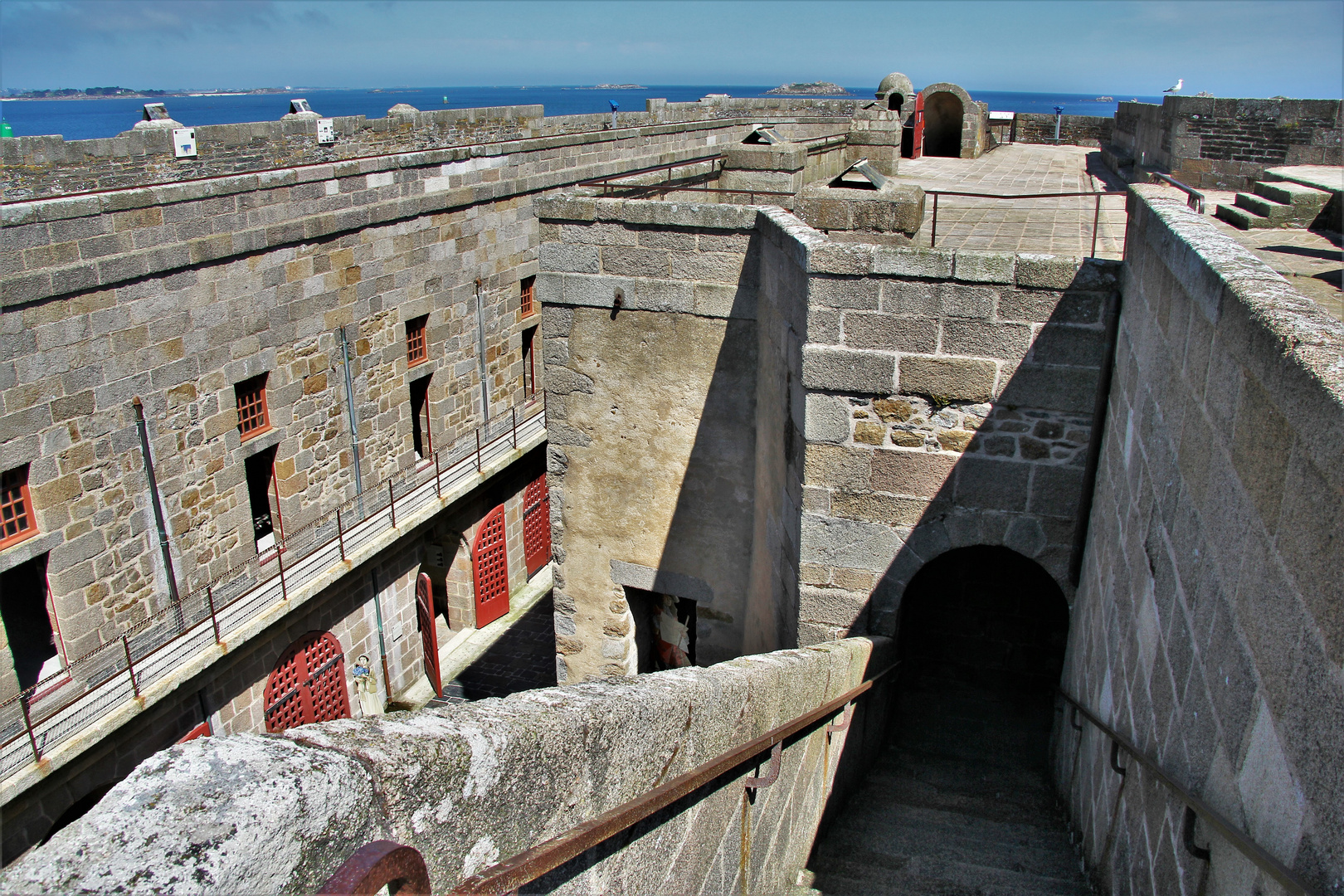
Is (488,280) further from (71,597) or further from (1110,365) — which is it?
(1110,365)

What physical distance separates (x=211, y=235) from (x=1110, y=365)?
9.51 meters

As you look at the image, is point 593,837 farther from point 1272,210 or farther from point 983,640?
point 1272,210

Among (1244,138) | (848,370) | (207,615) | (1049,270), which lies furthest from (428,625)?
(1244,138)

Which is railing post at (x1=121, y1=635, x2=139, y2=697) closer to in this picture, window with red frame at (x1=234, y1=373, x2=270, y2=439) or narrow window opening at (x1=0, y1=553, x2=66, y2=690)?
narrow window opening at (x1=0, y1=553, x2=66, y2=690)

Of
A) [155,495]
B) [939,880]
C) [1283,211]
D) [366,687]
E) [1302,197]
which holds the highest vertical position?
[1302,197]

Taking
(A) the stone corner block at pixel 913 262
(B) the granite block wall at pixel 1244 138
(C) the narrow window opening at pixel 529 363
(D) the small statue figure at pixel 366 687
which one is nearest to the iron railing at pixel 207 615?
(D) the small statue figure at pixel 366 687

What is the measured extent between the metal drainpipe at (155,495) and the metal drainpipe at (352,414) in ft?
10.4

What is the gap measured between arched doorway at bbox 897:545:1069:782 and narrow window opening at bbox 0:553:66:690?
8460mm

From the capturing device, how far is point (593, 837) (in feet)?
8.11

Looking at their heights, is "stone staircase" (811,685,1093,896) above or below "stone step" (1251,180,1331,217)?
below

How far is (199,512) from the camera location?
1130cm

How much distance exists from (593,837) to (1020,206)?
1285cm

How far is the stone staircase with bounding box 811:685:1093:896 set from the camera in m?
5.36

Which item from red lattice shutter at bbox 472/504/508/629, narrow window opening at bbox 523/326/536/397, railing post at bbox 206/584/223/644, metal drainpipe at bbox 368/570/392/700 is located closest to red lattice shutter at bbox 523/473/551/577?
red lattice shutter at bbox 472/504/508/629
